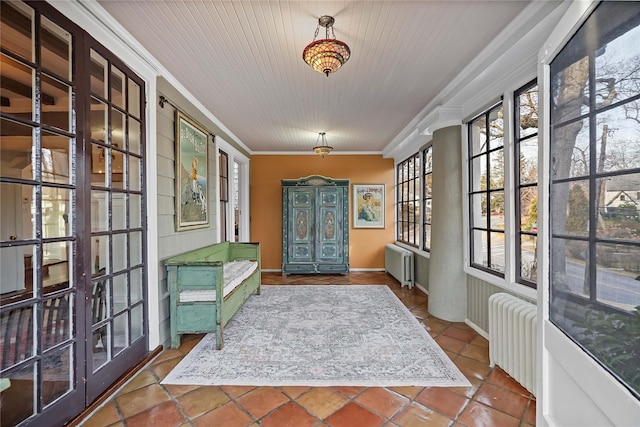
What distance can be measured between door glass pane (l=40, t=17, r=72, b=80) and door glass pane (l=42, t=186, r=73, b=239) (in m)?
0.74

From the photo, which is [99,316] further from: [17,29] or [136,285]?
[17,29]

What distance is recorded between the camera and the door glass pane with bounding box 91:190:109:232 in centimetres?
192

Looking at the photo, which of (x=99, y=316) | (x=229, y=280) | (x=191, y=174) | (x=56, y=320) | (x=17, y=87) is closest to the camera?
(x=17, y=87)

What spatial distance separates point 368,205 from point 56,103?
537 cm

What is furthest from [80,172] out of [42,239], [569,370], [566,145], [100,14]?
[569,370]

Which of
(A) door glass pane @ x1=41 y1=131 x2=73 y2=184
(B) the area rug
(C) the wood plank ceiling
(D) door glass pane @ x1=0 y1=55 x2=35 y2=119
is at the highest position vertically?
(C) the wood plank ceiling

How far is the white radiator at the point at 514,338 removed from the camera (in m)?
1.87

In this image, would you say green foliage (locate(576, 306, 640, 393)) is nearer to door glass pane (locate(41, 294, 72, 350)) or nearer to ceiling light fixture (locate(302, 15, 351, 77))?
ceiling light fixture (locate(302, 15, 351, 77))

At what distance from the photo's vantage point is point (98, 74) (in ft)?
6.50

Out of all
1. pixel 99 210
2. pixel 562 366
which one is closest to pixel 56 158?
pixel 99 210

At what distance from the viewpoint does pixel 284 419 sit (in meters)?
1.70

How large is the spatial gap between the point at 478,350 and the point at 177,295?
2.99 m

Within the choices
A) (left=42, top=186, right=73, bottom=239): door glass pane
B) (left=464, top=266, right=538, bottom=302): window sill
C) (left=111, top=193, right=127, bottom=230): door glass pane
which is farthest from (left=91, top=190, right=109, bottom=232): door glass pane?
(left=464, top=266, right=538, bottom=302): window sill

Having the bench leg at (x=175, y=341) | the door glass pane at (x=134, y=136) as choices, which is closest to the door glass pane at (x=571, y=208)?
the door glass pane at (x=134, y=136)
